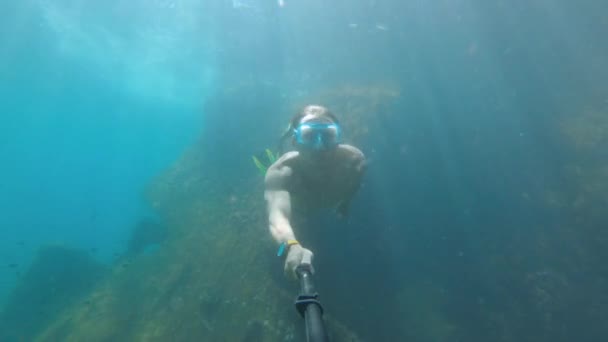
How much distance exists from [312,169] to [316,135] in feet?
1.83

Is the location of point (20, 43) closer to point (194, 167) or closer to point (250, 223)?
point (194, 167)

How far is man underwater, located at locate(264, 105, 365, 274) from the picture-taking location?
4.02 meters

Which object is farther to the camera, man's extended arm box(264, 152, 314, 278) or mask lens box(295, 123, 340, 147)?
mask lens box(295, 123, 340, 147)

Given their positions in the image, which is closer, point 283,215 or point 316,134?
point 283,215

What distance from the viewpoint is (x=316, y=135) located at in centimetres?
428

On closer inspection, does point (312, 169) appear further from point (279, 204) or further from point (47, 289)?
point (47, 289)

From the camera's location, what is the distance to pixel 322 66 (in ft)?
54.8

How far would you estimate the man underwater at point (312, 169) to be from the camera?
4.02 meters

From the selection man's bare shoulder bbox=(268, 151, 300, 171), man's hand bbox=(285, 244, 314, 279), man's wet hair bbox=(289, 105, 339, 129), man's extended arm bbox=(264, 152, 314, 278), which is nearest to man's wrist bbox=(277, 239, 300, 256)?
man's extended arm bbox=(264, 152, 314, 278)

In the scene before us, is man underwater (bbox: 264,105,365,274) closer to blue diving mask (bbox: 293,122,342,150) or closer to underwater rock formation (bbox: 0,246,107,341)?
blue diving mask (bbox: 293,122,342,150)

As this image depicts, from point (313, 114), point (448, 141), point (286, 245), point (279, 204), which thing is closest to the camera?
point (286, 245)

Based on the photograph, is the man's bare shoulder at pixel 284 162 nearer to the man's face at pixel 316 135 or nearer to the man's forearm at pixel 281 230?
the man's face at pixel 316 135

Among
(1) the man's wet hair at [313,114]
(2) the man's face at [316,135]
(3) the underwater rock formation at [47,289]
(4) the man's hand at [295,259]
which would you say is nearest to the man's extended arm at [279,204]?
(4) the man's hand at [295,259]

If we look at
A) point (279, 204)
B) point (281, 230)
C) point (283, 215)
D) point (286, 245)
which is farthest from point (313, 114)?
point (286, 245)
